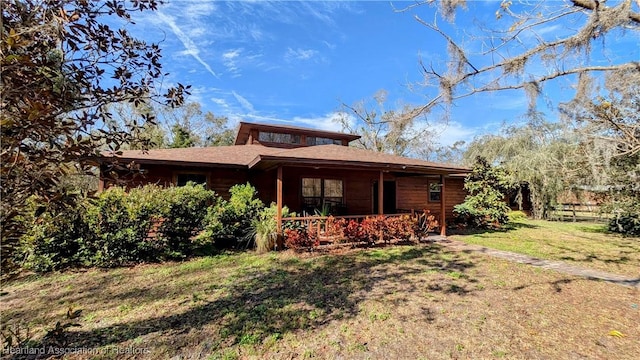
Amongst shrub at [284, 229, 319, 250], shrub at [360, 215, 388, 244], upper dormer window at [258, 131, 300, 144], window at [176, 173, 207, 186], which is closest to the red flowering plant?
shrub at [284, 229, 319, 250]

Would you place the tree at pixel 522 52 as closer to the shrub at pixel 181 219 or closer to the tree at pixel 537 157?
the shrub at pixel 181 219

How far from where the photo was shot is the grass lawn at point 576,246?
669 centimetres

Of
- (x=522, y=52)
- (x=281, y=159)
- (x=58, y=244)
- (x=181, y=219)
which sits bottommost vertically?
(x=58, y=244)

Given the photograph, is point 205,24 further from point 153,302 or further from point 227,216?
point 153,302

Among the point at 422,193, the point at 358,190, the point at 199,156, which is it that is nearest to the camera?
the point at 199,156

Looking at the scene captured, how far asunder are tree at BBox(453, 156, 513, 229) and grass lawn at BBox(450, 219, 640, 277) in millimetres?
819

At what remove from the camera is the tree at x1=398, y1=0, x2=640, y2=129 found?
146 inches

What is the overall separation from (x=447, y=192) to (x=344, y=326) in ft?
40.5

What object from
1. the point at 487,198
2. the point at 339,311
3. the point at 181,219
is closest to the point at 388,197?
the point at 487,198

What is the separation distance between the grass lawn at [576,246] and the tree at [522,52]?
15.3 ft

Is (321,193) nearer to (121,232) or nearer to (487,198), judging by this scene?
(121,232)

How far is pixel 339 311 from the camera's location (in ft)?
13.2

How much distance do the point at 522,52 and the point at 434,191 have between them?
34.6 ft

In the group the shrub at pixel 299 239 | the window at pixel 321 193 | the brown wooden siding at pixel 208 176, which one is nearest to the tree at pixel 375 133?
the window at pixel 321 193
